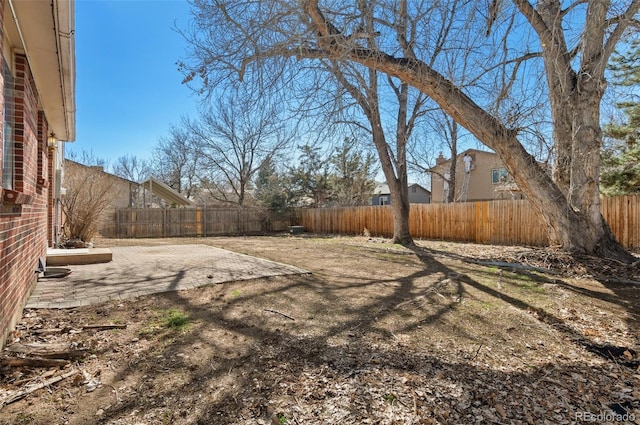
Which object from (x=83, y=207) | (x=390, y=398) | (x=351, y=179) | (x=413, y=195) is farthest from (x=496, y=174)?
(x=390, y=398)

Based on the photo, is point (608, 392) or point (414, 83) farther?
point (414, 83)

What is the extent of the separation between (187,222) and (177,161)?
12587mm

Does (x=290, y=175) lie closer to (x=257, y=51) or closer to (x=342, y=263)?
(x=342, y=263)

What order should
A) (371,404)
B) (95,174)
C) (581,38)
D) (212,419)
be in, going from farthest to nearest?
(95,174) → (581,38) → (371,404) → (212,419)

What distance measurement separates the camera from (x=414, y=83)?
19.2 feet

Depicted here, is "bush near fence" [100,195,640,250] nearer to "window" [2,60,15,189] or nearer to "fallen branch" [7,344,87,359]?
"fallen branch" [7,344,87,359]

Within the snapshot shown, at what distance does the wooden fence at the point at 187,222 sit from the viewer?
15608 mm

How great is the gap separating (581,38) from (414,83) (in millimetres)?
2384

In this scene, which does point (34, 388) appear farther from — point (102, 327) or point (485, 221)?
point (485, 221)

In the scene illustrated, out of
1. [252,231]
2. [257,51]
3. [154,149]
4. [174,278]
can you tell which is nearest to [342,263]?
[174,278]

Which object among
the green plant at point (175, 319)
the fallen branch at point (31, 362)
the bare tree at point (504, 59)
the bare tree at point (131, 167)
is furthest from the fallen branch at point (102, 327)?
the bare tree at point (131, 167)

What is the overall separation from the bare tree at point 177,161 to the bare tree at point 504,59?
876 inches

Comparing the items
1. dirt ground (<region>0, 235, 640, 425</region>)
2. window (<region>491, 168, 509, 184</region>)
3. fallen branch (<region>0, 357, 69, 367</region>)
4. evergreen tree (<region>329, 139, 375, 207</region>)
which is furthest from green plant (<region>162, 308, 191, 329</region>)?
window (<region>491, 168, 509, 184</region>)

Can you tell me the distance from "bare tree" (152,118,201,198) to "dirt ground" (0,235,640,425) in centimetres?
2418
